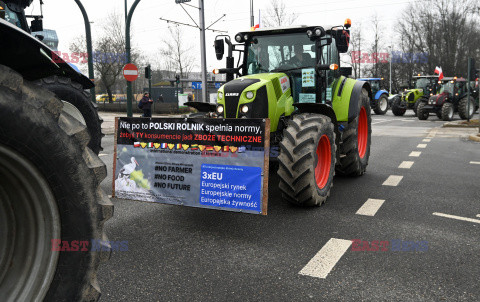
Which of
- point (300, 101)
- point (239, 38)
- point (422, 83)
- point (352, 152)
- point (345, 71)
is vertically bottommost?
point (352, 152)

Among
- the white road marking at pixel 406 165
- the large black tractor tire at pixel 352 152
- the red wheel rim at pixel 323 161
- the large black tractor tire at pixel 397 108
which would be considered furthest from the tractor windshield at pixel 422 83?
the red wheel rim at pixel 323 161

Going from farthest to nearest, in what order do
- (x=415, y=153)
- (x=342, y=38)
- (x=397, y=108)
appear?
1. (x=397, y=108)
2. (x=415, y=153)
3. (x=342, y=38)

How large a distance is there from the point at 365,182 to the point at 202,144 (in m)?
3.48

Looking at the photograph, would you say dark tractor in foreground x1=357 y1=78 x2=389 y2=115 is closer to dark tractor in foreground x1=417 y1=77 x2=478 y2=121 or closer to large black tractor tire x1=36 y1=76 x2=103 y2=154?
dark tractor in foreground x1=417 y1=77 x2=478 y2=121

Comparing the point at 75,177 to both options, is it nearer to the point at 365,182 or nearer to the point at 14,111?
the point at 14,111

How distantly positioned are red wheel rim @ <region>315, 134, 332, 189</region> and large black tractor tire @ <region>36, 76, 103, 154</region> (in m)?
3.14

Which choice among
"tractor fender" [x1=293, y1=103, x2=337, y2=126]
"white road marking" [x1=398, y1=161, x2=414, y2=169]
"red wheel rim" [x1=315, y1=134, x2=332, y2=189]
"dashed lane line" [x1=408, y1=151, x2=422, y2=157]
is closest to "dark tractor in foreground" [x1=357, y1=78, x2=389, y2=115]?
"dashed lane line" [x1=408, y1=151, x2=422, y2=157]

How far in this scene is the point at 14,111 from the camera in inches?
65.8

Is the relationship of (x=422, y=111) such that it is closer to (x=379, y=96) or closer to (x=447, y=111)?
(x=447, y=111)

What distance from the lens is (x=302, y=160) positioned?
4.82 m

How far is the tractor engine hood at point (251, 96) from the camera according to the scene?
18.1 feet

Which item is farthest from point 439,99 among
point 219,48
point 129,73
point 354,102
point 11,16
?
point 11,16

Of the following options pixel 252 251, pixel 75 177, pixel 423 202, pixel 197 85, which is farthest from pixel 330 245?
pixel 197 85

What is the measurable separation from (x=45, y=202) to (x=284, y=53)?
5.06m
